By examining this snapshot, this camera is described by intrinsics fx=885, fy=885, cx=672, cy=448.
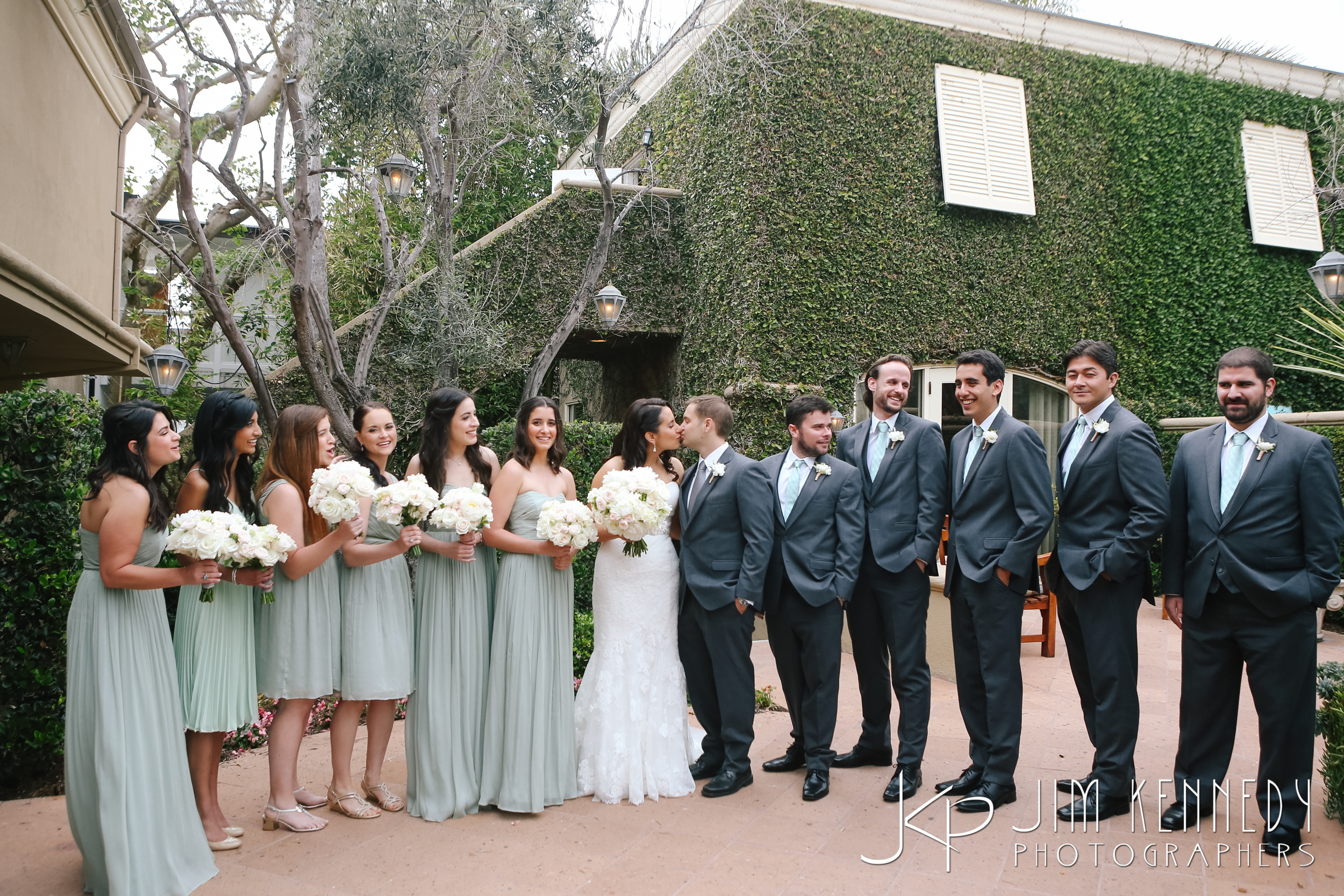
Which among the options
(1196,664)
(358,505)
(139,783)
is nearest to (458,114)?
(358,505)

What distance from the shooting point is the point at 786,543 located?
4.91 meters

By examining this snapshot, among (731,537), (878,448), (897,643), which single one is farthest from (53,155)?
(897,643)

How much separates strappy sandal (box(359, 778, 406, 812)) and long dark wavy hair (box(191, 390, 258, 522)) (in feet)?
5.51

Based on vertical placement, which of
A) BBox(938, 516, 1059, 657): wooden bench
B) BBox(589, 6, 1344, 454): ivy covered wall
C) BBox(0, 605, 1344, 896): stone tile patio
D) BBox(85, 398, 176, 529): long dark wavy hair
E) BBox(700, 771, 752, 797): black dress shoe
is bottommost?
BBox(0, 605, 1344, 896): stone tile patio

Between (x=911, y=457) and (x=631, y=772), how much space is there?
7.56 ft

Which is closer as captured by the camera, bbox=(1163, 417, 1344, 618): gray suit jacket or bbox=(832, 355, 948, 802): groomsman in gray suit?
bbox=(1163, 417, 1344, 618): gray suit jacket

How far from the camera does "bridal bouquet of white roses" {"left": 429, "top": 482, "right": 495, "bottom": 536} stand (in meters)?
4.25

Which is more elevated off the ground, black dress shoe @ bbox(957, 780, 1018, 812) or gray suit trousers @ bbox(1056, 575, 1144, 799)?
gray suit trousers @ bbox(1056, 575, 1144, 799)

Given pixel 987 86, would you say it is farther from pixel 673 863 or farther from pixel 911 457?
pixel 673 863

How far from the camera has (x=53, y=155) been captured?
13.3ft

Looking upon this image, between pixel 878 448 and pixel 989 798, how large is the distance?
6.41 feet

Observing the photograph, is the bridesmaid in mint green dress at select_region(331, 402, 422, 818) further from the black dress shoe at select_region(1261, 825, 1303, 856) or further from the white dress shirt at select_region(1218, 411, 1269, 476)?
the black dress shoe at select_region(1261, 825, 1303, 856)

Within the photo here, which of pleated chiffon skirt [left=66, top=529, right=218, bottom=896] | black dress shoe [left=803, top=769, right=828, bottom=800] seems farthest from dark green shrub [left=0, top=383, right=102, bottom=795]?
black dress shoe [left=803, top=769, right=828, bottom=800]

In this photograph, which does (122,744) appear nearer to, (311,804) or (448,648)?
(311,804)
